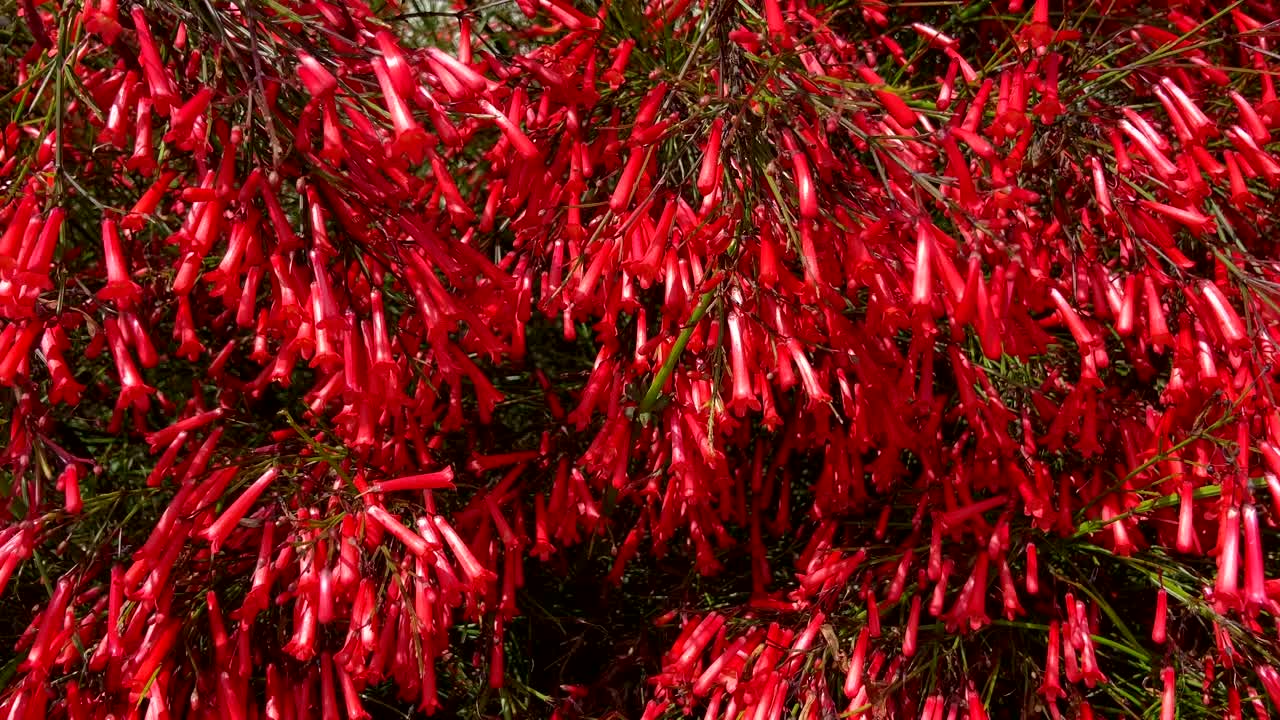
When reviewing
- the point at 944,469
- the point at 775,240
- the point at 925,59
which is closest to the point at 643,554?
the point at 944,469

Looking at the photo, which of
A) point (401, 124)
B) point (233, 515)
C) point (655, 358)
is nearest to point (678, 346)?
point (655, 358)

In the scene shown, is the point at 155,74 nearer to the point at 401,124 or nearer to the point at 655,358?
the point at 401,124

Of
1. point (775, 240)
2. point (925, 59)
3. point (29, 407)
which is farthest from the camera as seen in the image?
point (925, 59)

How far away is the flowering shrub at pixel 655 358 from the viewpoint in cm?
122

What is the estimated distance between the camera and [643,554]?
2.02 metres

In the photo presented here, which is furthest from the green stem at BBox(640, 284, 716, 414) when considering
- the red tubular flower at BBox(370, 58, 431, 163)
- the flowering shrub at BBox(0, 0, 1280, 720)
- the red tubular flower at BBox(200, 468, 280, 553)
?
the red tubular flower at BBox(200, 468, 280, 553)

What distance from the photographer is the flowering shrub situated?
1.22m

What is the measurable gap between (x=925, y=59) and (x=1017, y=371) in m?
0.71

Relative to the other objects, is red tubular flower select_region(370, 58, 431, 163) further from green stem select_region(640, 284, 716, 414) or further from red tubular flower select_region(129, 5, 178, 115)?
green stem select_region(640, 284, 716, 414)

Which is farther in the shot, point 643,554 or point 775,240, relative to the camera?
point 643,554

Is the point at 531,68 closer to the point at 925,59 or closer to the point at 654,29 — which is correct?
the point at 654,29

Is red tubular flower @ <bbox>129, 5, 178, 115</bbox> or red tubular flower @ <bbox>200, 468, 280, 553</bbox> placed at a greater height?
red tubular flower @ <bbox>129, 5, 178, 115</bbox>

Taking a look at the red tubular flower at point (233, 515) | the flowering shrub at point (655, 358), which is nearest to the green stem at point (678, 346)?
the flowering shrub at point (655, 358)

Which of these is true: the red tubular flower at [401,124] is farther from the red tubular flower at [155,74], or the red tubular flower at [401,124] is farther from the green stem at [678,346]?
the green stem at [678,346]
